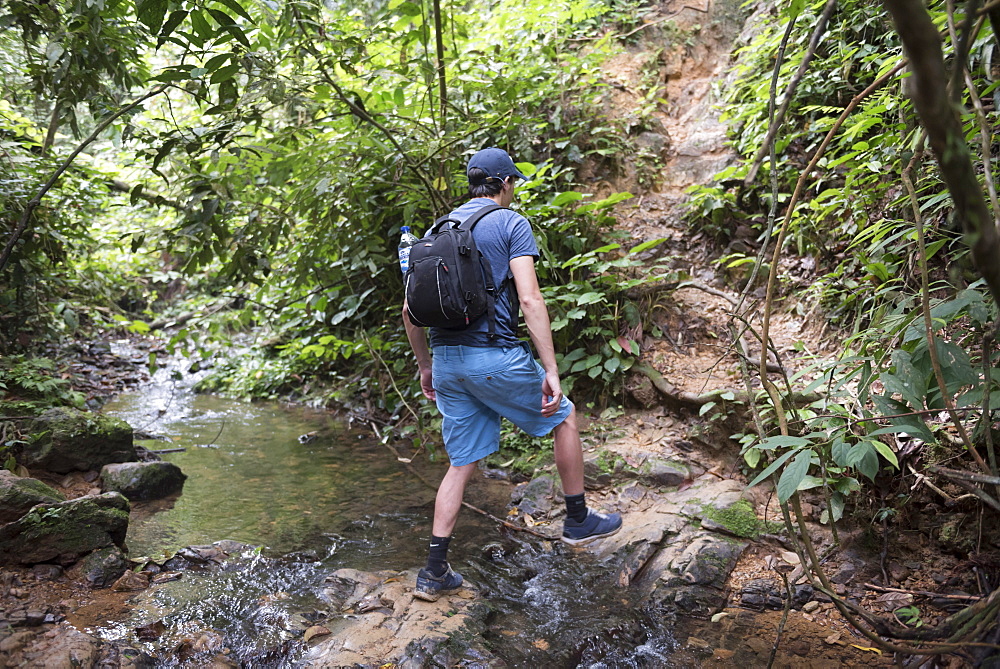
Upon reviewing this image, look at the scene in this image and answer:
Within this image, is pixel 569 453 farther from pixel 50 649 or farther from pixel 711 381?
pixel 50 649

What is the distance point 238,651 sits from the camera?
2.71 m

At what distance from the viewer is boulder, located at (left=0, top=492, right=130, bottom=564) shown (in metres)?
3.16

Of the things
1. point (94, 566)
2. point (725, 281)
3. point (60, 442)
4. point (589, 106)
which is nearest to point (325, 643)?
point (94, 566)

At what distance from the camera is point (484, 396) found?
3.32m

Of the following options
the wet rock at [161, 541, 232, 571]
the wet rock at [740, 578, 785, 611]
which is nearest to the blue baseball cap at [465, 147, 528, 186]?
the wet rock at [740, 578, 785, 611]

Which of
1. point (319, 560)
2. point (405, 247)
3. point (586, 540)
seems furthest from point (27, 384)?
point (586, 540)

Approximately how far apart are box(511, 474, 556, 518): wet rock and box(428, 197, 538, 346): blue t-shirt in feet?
5.10

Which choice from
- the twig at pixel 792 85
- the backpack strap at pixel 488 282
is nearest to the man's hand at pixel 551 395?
the backpack strap at pixel 488 282

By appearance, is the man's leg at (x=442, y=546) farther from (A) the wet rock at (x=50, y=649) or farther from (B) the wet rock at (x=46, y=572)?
(B) the wet rock at (x=46, y=572)

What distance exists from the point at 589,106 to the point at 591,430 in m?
3.93

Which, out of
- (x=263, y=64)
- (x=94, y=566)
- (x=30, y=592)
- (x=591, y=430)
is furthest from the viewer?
(x=591, y=430)

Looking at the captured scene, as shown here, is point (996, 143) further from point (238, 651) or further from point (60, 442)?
point (60, 442)

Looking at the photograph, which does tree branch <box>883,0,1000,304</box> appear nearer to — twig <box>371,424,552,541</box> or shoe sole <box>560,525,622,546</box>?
shoe sole <box>560,525,622,546</box>

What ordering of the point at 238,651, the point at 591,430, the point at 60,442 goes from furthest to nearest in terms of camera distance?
1. the point at 591,430
2. the point at 60,442
3. the point at 238,651
